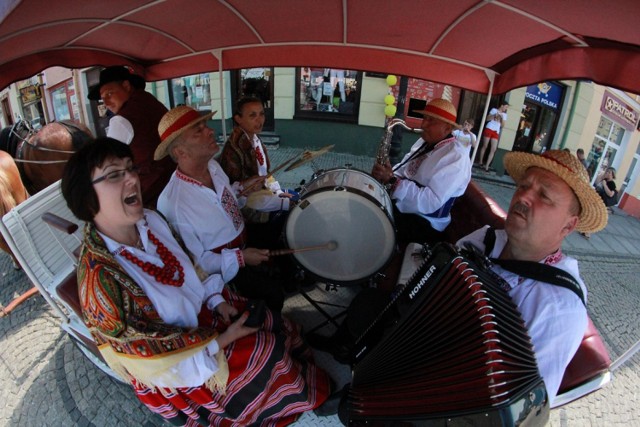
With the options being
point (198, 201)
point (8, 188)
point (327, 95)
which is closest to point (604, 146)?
point (327, 95)

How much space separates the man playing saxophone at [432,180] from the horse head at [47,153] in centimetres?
357

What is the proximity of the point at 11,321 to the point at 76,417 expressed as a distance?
4.93 ft

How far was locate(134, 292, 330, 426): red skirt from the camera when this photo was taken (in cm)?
A: 184

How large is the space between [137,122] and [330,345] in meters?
2.50

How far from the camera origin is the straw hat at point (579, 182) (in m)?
1.57

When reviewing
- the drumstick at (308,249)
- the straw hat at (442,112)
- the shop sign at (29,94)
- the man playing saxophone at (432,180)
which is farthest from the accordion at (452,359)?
the shop sign at (29,94)

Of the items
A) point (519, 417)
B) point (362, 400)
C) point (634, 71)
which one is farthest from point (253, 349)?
point (634, 71)

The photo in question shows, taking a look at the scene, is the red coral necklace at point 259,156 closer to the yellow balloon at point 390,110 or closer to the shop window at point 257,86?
the yellow balloon at point 390,110

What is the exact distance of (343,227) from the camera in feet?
7.57

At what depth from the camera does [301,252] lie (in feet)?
7.86

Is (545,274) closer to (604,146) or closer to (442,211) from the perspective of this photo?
(442,211)

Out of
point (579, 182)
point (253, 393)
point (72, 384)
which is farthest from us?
point (72, 384)

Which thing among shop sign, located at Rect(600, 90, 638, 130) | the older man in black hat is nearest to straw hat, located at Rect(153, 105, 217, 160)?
the older man in black hat

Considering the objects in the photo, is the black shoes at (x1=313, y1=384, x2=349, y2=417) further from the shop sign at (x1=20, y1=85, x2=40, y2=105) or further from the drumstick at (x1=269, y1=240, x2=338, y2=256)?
the shop sign at (x1=20, y1=85, x2=40, y2=105)
